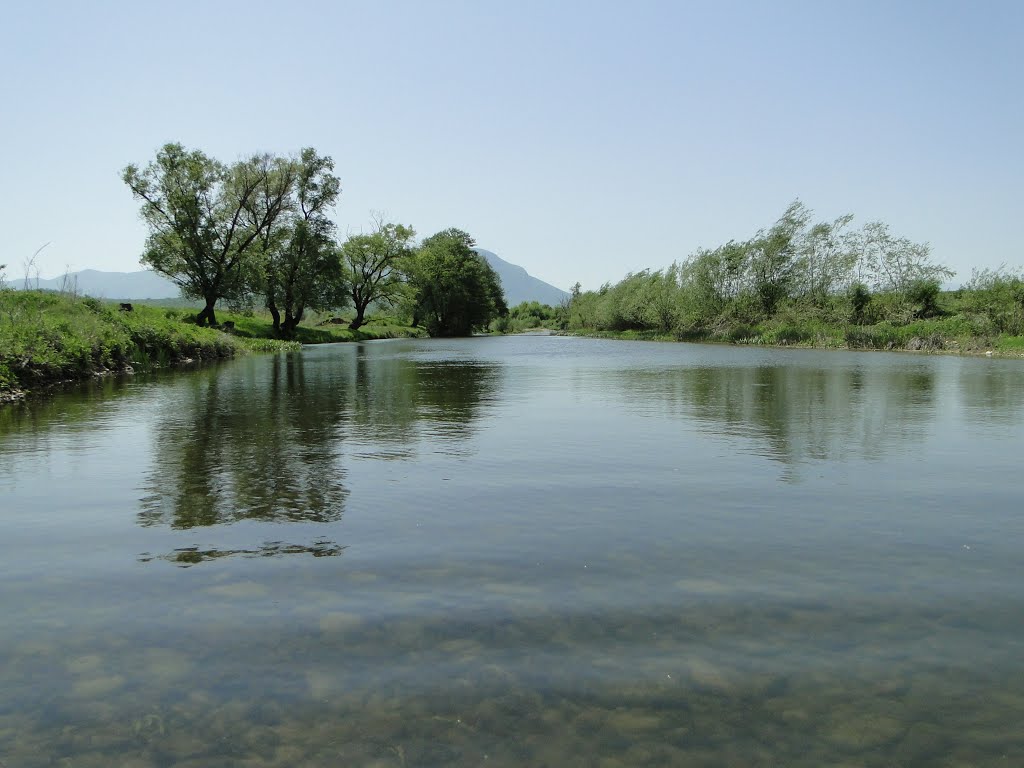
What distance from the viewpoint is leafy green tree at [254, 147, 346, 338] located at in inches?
2630

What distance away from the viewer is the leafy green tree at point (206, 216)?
57.7 metres

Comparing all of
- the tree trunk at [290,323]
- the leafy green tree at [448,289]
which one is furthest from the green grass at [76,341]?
the leafy green tree at [448,289]

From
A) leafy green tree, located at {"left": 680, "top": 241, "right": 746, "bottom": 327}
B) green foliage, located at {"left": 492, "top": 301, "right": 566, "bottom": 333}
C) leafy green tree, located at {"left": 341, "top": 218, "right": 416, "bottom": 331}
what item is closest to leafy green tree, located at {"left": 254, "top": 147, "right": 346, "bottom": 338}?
leafy green tree, located at {"left": 341, "top": 218, "right": 416, "bottom": 331}

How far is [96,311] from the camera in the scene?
32.5 metres

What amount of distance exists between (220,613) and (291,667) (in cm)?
117

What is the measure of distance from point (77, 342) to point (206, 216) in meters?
38.5

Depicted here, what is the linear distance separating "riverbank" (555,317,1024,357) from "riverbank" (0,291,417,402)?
157 ft

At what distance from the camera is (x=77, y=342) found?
82.4ft

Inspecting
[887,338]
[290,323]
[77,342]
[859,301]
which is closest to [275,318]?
[290,323]

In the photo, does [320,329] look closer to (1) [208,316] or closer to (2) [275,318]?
(2) [275,318]

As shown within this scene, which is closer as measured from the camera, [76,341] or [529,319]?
[76,341]

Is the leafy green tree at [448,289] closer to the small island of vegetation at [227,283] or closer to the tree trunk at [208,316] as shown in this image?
the small island of vegetation at [227,283]

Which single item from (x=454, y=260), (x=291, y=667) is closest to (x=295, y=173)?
(x=454, y=260)

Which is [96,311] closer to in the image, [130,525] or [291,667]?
[130,525]
